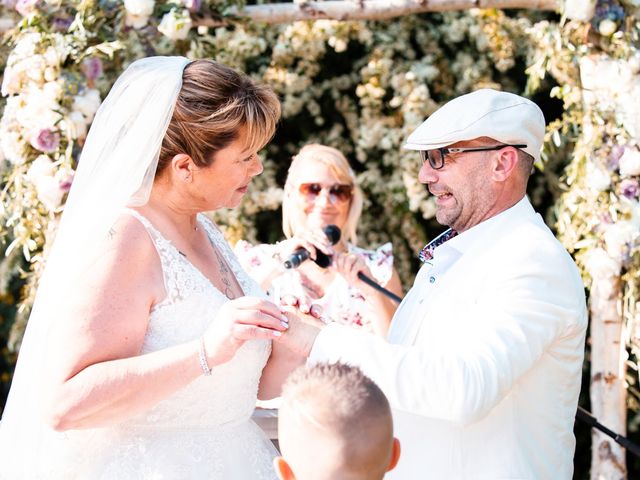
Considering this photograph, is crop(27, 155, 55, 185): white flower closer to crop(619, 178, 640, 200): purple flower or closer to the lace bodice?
the lace bodice

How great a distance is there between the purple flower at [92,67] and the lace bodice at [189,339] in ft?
6.93

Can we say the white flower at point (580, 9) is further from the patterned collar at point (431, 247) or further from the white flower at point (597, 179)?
the patterned collar at point (431, 247)

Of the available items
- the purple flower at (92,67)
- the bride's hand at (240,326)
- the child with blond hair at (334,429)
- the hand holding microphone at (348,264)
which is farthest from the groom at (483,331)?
the purple flower at (92,67)

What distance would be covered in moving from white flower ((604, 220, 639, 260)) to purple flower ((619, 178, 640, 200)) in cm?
13

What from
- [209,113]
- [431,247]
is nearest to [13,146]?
[209,113]

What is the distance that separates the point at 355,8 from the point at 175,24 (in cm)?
97

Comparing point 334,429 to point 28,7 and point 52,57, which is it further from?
point 28,7

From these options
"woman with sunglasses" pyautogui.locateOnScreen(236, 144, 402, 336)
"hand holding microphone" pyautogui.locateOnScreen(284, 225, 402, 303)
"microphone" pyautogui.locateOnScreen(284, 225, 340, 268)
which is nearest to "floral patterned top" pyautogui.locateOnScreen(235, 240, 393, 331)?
"woman with sunglasses" pyautogui.locateOnScreen(236, 144, 402, 336)

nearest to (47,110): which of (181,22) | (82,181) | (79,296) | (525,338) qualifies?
(181,22)

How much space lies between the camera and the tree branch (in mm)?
4594

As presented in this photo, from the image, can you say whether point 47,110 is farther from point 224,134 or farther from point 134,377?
point 134,377

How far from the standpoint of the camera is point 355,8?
4.66 metres

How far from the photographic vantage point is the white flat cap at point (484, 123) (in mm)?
2455

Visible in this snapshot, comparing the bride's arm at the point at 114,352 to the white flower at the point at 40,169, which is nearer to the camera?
the bride's arm at the point at 114,352
